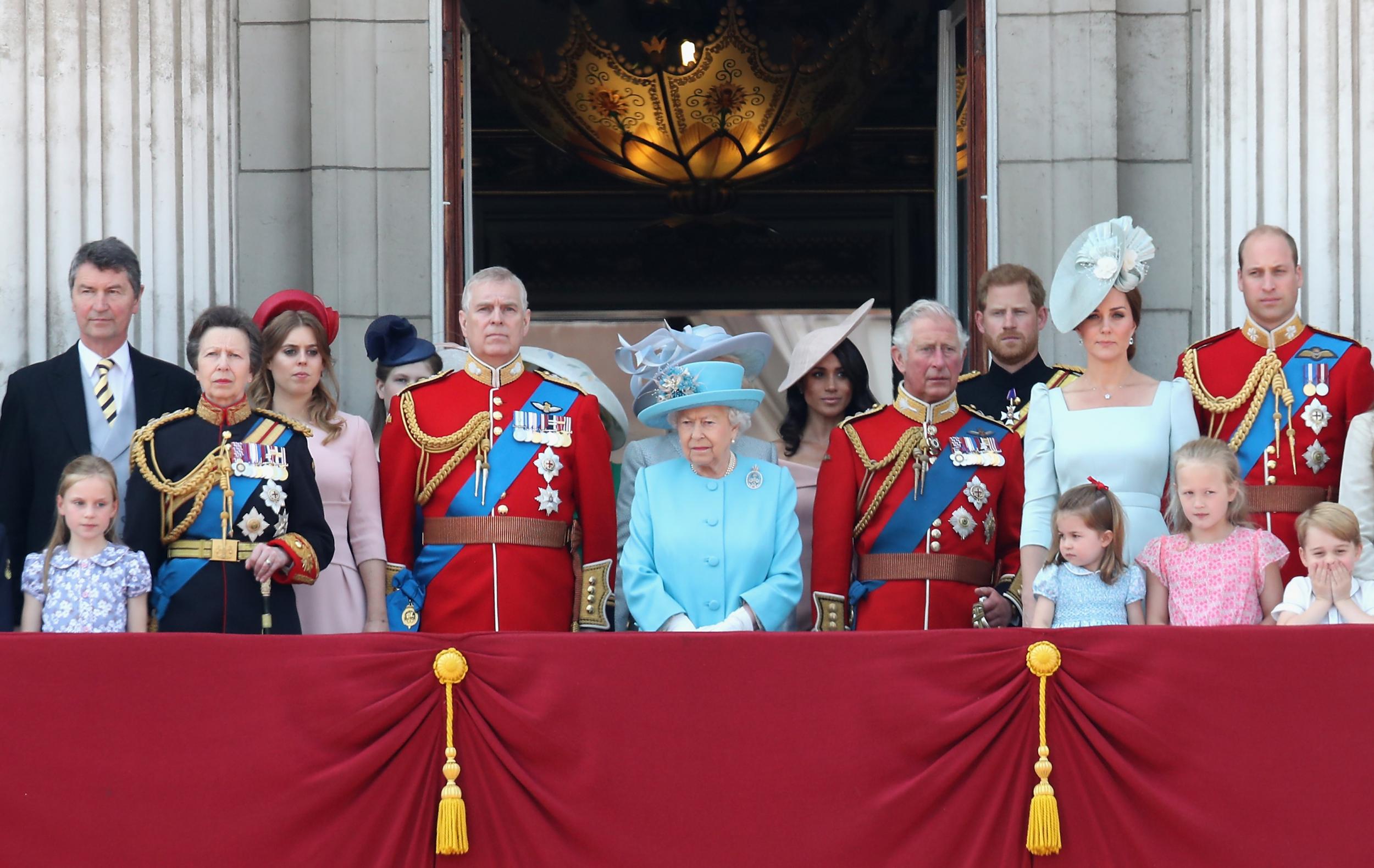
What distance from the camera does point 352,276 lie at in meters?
6.61

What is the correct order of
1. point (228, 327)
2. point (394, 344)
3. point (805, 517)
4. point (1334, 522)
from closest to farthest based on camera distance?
point (1334, 522) < point (228, 327) < point (805, 517) < point (394, 344)

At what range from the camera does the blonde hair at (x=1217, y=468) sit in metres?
4.62

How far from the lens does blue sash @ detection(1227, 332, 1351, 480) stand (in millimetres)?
5125

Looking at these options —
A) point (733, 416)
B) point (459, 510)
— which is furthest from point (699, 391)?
point (459, 510)

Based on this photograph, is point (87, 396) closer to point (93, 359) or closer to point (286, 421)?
point (93, 359)

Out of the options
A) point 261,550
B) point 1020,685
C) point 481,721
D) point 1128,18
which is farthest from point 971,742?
point 1128,18

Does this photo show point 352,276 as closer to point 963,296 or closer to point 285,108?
point 285,108

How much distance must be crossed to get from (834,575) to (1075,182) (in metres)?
2.25

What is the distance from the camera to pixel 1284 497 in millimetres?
5078

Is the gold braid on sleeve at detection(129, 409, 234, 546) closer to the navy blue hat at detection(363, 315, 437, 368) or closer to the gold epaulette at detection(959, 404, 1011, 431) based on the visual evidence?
the navy blue hat at detection(363, 315, 437, 368)

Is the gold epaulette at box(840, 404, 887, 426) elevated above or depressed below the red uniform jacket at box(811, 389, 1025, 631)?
above

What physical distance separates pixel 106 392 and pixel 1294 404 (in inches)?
128

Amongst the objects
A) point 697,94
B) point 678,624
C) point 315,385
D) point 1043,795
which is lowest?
point 1043,795

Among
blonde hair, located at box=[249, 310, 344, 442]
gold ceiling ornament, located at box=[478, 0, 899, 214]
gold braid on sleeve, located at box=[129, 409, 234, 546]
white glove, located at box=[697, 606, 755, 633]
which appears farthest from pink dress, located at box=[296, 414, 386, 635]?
gold ceiling ornament, located at box=[478, 0, 899, 214]
